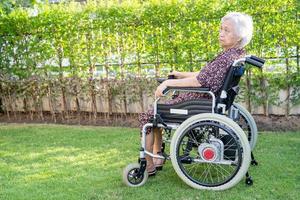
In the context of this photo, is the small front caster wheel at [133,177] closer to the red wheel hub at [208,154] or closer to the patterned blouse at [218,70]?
the red wheel hub at [208,154]

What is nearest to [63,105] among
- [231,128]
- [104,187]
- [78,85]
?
[78,85]

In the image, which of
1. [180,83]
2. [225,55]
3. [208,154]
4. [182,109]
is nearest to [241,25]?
[225,55]

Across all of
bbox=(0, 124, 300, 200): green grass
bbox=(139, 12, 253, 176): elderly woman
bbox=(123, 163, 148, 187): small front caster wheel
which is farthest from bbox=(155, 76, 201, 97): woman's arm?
bbox=(0, 124, 300, 200): green grass

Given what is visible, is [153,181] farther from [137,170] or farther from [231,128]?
[231,128]

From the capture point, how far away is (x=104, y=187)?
3.43 m

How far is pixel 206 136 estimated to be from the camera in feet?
10.7

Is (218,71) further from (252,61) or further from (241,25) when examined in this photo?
(241,25)

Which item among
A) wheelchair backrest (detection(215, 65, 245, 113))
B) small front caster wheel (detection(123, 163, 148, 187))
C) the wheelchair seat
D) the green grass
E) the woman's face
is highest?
the woman's face

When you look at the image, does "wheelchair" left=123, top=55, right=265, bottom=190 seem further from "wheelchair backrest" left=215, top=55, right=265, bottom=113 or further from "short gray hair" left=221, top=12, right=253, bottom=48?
"short gray hair" left=221, top=12, right=253, bottom=48

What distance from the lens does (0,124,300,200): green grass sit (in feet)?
10.7

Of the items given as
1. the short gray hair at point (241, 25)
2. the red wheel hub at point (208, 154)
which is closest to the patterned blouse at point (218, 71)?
the short gray hair at point (241, 25)

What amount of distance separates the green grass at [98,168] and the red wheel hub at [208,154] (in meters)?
0.25

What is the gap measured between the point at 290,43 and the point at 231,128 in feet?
7.85

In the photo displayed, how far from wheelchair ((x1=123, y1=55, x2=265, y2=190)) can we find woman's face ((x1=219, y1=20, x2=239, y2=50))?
0.65 ft
